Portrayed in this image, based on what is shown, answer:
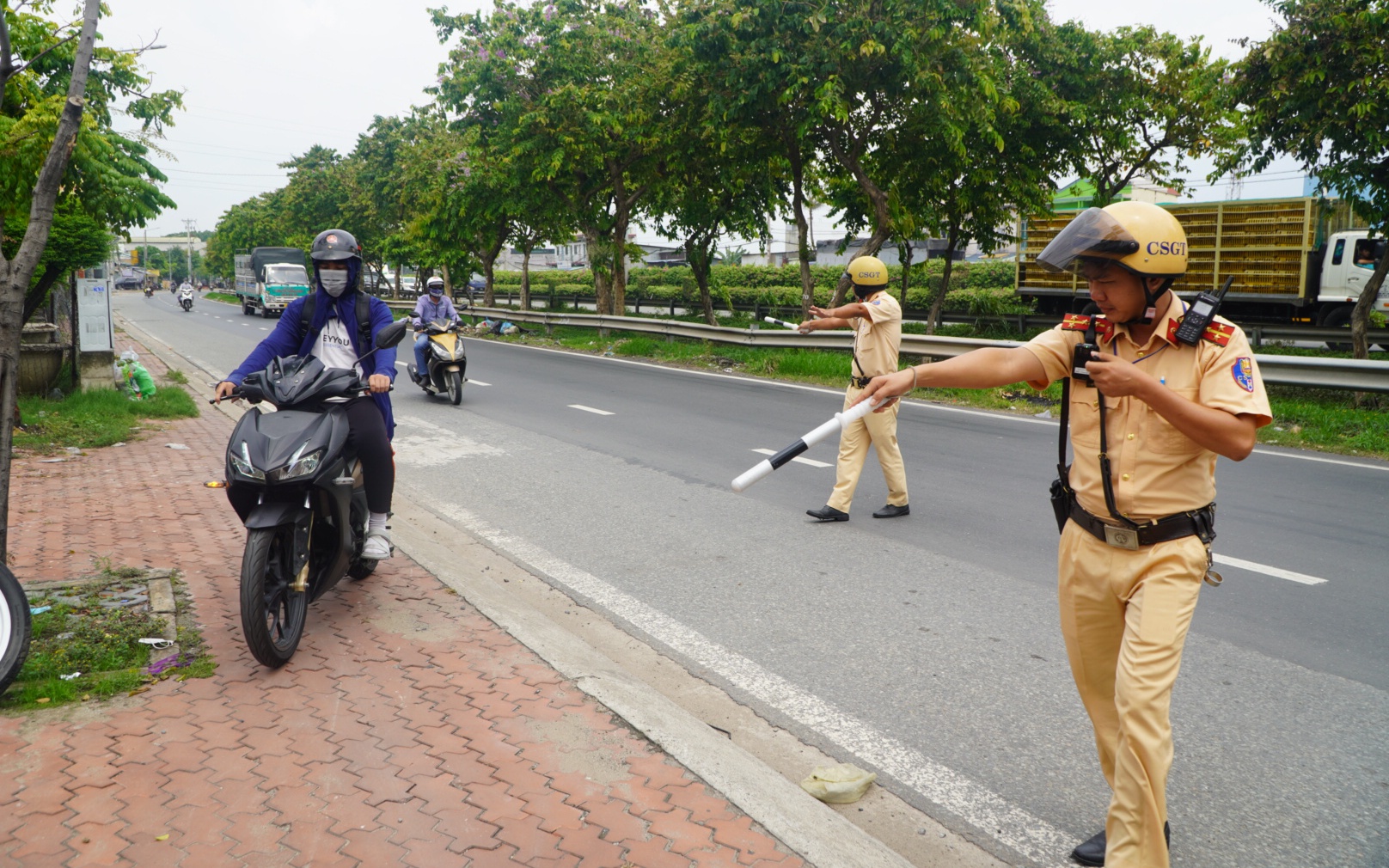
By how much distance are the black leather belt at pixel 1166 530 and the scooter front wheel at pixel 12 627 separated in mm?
3634

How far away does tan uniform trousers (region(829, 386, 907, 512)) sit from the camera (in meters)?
7.11

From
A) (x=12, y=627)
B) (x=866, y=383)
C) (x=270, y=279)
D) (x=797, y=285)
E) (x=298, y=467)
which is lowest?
(x=12, y=627)

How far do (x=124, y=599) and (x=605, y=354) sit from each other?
16.9 m

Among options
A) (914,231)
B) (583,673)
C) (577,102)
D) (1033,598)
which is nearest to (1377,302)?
(914,231)

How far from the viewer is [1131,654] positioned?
2.63 metres

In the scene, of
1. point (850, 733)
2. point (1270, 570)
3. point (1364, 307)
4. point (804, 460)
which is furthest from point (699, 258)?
point (850, 733)

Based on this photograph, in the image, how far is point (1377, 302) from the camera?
65.0 feet

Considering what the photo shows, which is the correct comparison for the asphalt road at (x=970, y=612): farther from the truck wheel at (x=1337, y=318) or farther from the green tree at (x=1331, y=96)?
the truck wheel at (x=1337, y=318)

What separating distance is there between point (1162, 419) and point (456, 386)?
38.1ft

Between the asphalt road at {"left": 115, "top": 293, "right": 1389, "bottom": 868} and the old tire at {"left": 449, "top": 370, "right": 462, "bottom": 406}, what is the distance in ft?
9.66

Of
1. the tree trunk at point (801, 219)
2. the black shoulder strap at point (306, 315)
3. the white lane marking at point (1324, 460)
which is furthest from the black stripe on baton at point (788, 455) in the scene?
the tree trunk at point (801, 219)

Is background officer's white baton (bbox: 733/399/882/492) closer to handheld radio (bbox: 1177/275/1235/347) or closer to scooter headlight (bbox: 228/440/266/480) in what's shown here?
handheld radio (bbox: 1177/275/1235/347)

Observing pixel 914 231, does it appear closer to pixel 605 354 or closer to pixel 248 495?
pixel 605 354

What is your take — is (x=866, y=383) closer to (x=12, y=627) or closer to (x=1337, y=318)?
(x=12, y=627)
